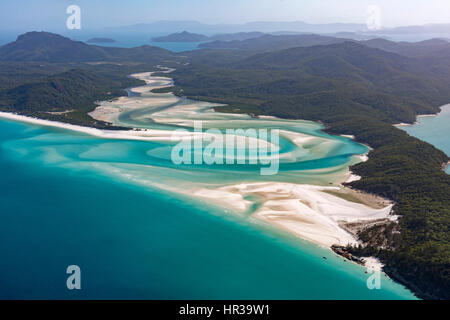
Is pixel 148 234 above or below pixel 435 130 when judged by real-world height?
below

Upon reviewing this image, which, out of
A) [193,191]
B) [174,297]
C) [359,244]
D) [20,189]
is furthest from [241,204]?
[20,189]

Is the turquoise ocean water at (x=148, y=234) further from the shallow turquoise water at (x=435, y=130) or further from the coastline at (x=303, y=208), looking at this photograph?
the shallow turquoise water at (x=435, y=130)

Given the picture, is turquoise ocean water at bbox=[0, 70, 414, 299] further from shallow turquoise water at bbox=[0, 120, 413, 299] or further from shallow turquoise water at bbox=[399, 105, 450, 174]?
shallow turquoise water at bbox=[399, 105, 450, 174]

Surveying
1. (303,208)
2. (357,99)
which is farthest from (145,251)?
(357,99)

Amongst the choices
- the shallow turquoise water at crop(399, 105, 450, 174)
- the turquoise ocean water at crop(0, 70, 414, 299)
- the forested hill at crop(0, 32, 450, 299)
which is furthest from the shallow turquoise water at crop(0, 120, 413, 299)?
the shallow turquoise water at crop(399, 105, 450, 174)

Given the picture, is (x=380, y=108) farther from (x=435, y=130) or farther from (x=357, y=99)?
(x=435, y=130)

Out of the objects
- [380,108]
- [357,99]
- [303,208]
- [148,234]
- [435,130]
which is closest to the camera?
[148,234]
